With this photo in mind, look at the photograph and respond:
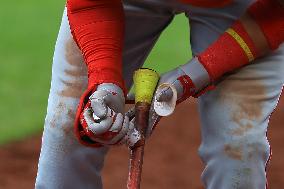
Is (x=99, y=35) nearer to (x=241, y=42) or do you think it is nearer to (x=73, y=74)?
(x=73, y=74)

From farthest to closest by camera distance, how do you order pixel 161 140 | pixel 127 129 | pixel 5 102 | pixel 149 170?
1. pixel 5 102
2. pixel 161 140
3. pixel 149 170
4. pixel 127 129

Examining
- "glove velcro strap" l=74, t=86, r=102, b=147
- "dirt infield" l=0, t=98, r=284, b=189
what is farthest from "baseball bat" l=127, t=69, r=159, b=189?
"dirt infield" l=0, t=98, r=284, b=189

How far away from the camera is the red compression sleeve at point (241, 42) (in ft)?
10.3

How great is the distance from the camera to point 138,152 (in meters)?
3.04

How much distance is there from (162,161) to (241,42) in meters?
2.16

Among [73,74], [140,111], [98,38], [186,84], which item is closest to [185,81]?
[186,84]

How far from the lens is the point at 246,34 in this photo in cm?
317

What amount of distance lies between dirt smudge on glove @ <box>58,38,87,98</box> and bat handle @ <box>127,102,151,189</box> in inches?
13.4

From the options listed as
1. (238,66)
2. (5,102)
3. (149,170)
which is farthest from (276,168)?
(238,66)

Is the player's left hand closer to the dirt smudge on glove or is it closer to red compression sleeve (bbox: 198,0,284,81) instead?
red compression sleeve (bbox: 198,0,284,81)

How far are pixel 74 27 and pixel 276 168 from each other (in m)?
2.24

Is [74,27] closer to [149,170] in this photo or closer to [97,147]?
[97,147]

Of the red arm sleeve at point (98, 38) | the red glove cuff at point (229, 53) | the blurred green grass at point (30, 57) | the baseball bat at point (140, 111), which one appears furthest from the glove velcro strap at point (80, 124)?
the blurred green grass at point (30, 57)

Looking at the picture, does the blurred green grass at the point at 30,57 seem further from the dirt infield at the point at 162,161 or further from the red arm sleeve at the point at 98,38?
the red arm sleeve at the point at 98,38
